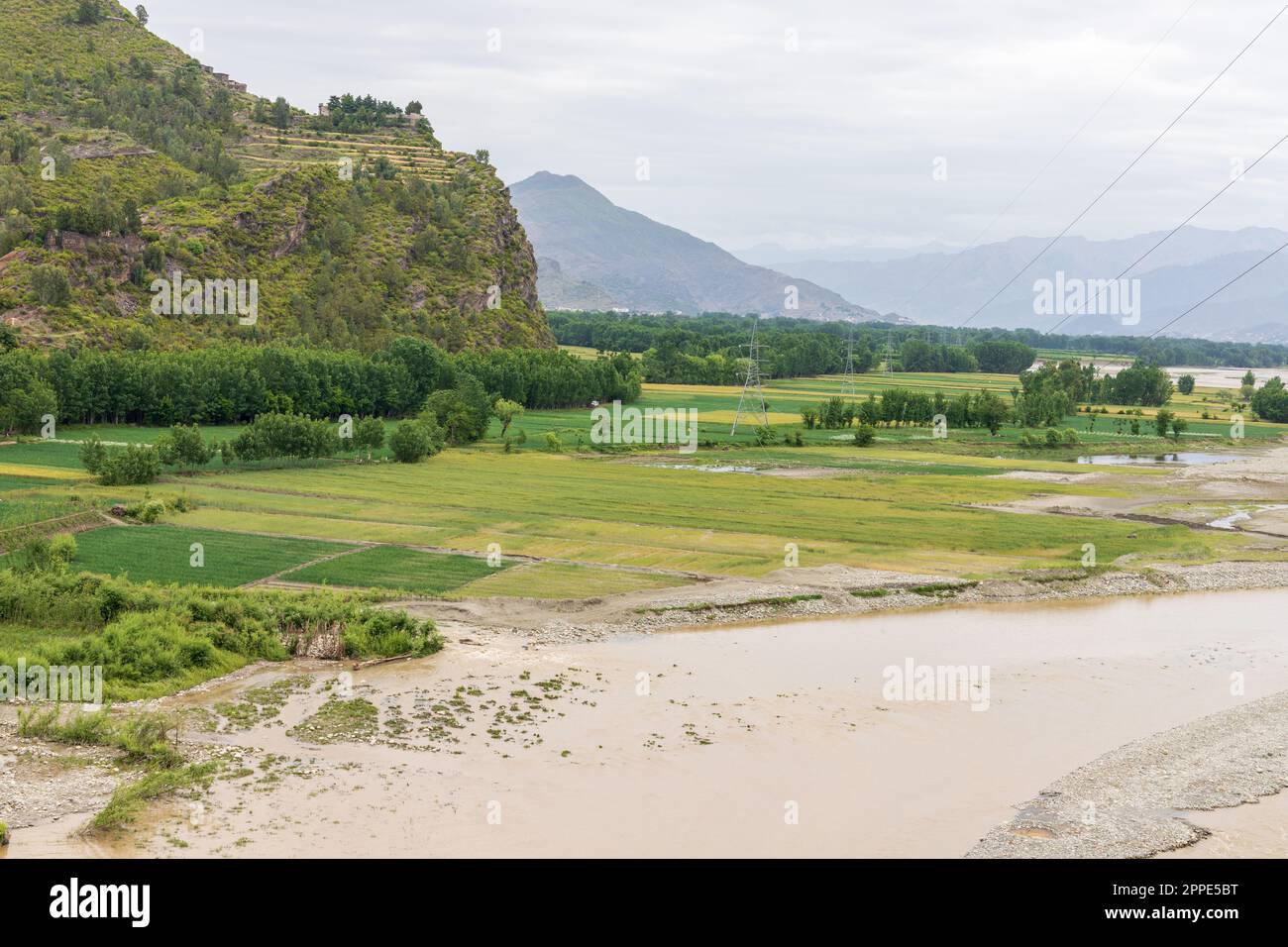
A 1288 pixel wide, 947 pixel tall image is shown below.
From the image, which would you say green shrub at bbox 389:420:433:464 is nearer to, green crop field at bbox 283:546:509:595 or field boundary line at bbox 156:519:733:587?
field boundary line at bbox 156:519:733:587

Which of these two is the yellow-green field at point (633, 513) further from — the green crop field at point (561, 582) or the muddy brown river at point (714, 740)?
the muddy brown river at point (714, 740)

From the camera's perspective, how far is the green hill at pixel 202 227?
136 m

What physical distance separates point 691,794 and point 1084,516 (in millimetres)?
50169

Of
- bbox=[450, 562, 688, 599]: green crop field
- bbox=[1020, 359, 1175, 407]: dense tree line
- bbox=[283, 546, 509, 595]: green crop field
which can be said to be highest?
bbox=[1020, 359, 1175, 407]: dense tree line

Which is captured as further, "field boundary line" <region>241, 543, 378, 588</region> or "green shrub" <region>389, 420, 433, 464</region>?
"green shrub" <region>389, 420, 433, 464</region>

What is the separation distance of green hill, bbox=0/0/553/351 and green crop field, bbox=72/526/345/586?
237ft

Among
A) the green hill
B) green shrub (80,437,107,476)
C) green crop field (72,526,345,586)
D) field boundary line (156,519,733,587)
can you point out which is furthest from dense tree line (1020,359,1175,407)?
green crop field (72,526,345,586)

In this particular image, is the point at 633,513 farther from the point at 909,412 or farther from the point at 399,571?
the point at 909,412

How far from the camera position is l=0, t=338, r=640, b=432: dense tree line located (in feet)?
316

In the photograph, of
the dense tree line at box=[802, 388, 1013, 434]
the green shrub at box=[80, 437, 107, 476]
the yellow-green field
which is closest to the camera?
the yellow-green field

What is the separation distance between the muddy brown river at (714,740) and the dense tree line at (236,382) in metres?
62.3

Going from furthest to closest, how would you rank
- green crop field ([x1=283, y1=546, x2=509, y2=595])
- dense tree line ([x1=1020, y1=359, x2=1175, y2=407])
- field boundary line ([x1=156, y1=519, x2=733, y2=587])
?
dense tree line ([x1=1020, y1=359, x2=1175, y2=407])
field boundary line ([x1=156, y1=519, x2=733, y2=587])
green crop field ([x1=283, y1=546, x2=509, y2=595])
